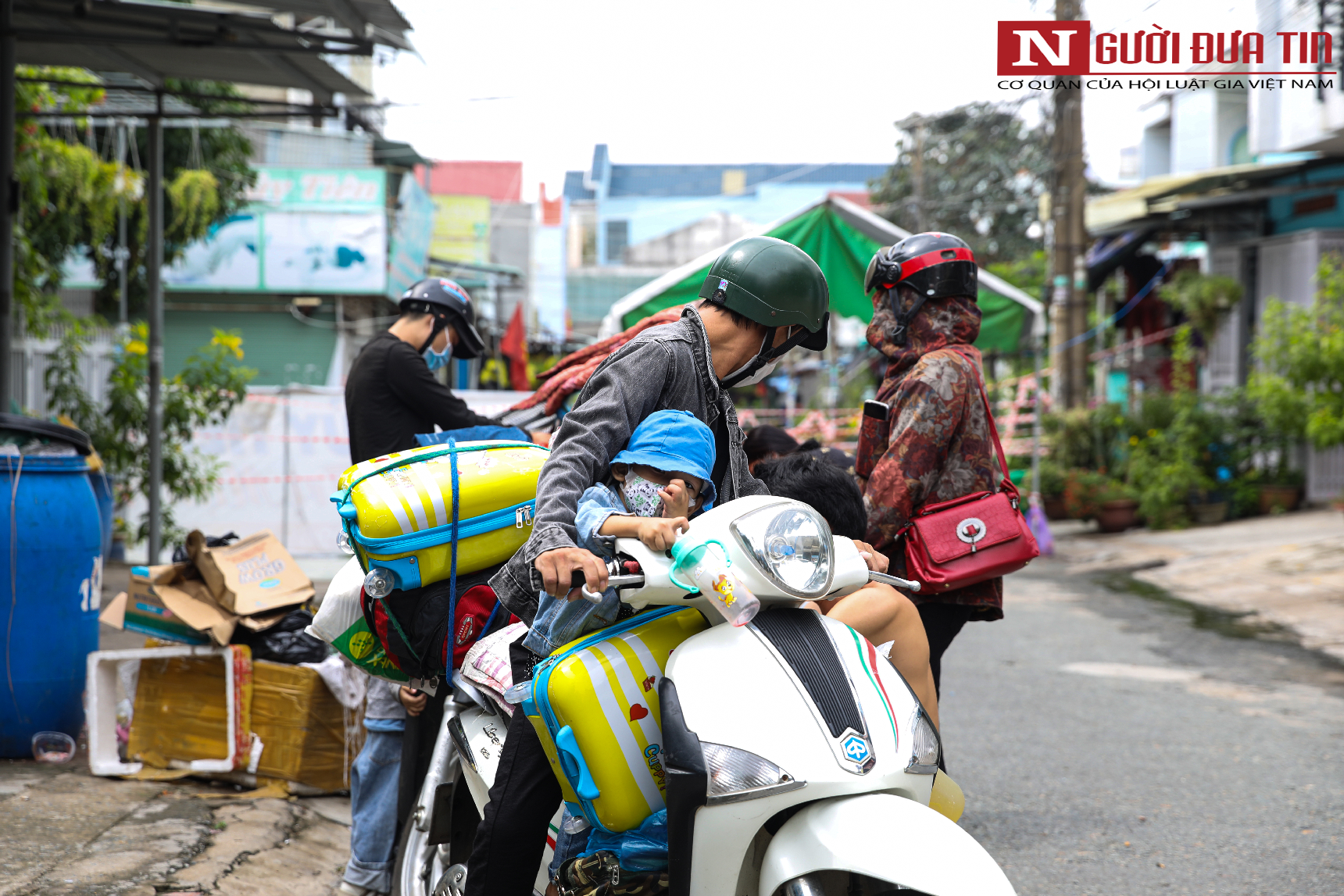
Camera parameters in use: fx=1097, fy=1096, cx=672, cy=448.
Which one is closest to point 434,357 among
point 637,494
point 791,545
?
point 637,494

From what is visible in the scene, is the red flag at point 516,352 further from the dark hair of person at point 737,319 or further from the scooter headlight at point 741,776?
the scooter headlight at point 741,776

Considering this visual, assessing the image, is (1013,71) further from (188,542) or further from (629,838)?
(629,838)

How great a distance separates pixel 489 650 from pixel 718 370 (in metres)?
0.87

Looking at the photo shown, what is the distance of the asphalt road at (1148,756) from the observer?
3738 millimetres

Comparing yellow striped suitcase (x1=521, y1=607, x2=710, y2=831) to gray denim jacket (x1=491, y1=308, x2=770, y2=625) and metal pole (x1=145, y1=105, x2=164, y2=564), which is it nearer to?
gray denim jacket (x1=491, y1=308, x2=770, y2=625)

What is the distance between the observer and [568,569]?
197 cm

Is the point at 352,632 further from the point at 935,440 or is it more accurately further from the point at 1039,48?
the point at 1039,48

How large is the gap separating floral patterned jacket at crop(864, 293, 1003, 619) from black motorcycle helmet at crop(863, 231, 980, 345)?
0.14 ft

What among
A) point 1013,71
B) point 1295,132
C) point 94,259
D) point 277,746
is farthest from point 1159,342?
point 277,746

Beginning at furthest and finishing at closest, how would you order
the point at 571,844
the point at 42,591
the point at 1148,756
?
the point at 1148,756, the point at 42,591, the point at 571,844

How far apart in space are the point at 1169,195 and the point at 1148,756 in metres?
11.3

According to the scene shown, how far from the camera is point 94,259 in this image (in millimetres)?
11867

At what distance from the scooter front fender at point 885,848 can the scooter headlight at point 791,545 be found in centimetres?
39

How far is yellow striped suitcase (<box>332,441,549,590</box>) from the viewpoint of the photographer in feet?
8.45
